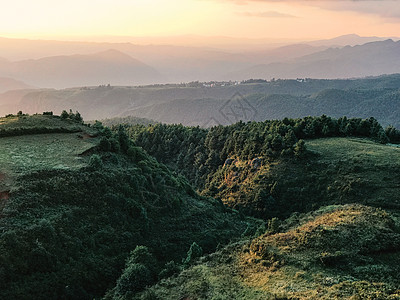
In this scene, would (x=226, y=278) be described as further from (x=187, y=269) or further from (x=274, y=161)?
(x=274, y=161)

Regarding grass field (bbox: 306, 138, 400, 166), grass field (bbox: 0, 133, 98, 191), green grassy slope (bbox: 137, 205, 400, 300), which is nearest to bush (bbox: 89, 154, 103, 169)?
grass field (bbox: 0, 133, 98, 191)

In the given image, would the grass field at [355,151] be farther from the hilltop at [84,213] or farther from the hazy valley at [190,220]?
the hilltop at [84,213]

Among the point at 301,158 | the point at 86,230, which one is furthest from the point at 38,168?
the point at 301,158

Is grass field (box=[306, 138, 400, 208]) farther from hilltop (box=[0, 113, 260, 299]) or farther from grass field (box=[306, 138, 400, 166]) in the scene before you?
hilltop (box=[0, 113, 260, 299])

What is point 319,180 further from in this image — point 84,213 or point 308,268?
point 84,213

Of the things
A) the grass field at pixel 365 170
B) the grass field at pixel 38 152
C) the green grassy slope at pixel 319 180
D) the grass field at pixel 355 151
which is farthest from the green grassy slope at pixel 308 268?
the grass field at pixel 355 151

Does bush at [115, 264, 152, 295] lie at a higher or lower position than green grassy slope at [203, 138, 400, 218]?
lower

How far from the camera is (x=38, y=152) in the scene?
5169cm

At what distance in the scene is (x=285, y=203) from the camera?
6881 cm

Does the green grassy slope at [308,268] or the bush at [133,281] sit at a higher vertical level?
the green grassy slope at [308,268]

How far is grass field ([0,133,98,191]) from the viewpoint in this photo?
146 feet

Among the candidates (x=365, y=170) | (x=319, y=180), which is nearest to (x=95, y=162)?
(x=319, y=180)

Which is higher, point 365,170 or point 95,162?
point 95,162

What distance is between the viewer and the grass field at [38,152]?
4445cm
